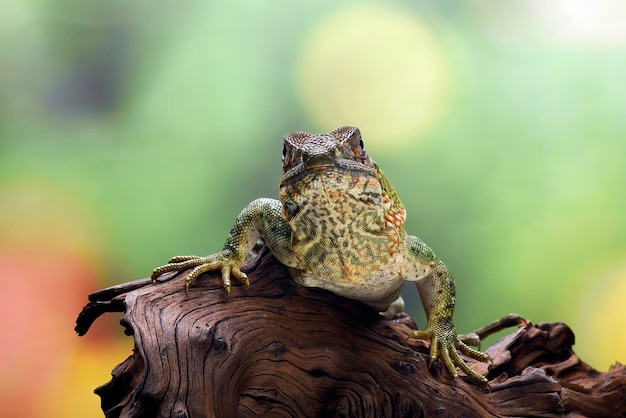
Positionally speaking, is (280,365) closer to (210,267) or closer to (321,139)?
(210,267)

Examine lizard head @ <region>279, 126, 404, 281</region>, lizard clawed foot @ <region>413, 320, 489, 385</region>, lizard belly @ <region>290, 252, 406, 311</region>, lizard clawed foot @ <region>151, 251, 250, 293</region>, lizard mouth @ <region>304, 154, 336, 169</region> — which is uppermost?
lizard mouth @ <region>304, 154, 336, 169</region>

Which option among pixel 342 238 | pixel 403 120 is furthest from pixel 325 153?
pixel 403 120

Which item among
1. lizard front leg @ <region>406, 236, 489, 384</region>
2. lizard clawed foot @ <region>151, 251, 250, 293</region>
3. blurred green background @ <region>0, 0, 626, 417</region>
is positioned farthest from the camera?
blurred green background @ <region>0, 0, 626, 417</region>

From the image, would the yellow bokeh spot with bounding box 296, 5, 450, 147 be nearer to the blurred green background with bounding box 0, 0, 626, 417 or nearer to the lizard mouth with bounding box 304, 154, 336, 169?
the blurred green background with bounding box 0, 0, 626, 417

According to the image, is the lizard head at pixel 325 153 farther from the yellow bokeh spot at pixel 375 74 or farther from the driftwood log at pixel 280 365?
the yellow bokeh spot at pixel 375 74

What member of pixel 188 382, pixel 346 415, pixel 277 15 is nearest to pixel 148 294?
pixel 188 382

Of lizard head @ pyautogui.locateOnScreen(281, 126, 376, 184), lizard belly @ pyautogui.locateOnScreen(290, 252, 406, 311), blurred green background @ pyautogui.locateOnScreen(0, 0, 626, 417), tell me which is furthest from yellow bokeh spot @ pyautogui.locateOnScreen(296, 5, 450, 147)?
lizard head @ pyautogui.locateOnScreen(281, 126, 376, 184)
